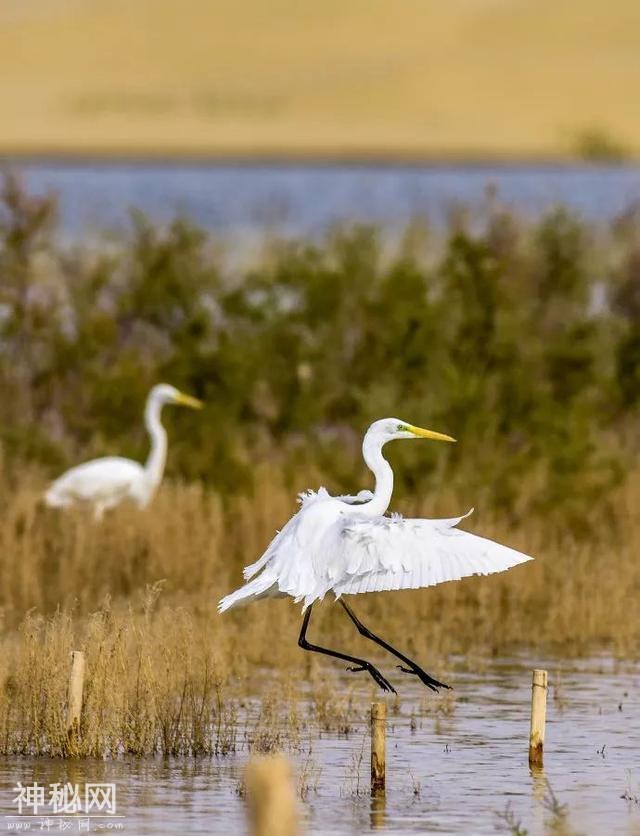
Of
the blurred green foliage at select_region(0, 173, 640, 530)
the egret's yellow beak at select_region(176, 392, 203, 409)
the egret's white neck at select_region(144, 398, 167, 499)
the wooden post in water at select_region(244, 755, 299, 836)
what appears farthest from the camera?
the egret's yellow beak at select_region(176, 392, 203, 409)

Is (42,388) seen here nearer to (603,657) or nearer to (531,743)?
(603,657)

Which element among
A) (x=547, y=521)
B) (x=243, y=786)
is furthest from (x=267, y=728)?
(x=547, y=521)

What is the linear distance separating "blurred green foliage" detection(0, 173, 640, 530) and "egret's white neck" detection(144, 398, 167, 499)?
1.71 feet

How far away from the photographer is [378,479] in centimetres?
971

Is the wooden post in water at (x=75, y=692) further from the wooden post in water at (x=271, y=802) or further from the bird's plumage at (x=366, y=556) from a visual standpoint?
the wooden post in water at (x=271, y=802)

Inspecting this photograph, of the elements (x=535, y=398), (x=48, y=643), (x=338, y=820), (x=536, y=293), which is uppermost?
(x=536, y=293)

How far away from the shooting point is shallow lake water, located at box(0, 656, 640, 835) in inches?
306

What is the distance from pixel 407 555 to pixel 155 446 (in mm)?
8504

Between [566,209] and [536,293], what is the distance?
1.28 metres

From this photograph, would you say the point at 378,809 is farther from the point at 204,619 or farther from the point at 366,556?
the point at 204,619

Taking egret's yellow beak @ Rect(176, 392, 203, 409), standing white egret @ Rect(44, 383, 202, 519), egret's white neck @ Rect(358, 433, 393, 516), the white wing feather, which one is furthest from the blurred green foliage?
egret's white neck @ Rect(358, 433, 393, 516)

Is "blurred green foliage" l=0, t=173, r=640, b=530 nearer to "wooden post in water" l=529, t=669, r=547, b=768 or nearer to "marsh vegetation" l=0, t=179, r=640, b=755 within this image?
"marsh vegetation" l=0, t=179, r=640, b=755

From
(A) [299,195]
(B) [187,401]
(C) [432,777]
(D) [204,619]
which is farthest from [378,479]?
(A) [299,195]

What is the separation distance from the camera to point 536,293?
22.5 meters
